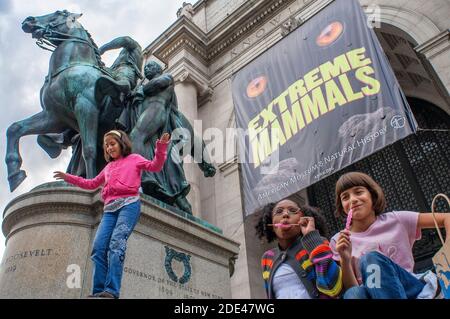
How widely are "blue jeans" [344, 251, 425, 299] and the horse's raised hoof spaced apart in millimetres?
4309

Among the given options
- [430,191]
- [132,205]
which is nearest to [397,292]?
[132,205]

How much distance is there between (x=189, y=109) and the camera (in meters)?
13.5

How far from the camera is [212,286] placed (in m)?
4.33

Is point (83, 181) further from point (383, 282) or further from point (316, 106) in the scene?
point (316, 106)

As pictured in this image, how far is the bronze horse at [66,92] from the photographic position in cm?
487

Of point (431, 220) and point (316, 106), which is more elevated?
point (316, 106)

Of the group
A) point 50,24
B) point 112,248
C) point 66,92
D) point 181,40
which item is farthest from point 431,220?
point 181,40

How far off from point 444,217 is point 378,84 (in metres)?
7.12

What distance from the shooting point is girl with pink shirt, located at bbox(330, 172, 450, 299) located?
1811 mm

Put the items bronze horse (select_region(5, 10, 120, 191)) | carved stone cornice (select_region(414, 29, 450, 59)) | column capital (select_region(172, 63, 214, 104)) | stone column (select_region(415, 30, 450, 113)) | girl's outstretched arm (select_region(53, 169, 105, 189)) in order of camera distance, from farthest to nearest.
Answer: column capital (select_region(172, 63, 214, 104)) → carved stone cornice (select_region(414, 29, 450, 59)) → stone column (select_region(415, 30, 450, 113)) → bronze horse (select_region(5, 10, 120, 191)) → girl's outstretched arm (select_region(53, 169, 105, 189))

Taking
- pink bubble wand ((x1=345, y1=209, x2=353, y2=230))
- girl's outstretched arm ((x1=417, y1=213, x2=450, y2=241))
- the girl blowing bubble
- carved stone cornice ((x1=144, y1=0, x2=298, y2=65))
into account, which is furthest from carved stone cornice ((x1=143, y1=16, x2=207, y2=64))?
girl's outstretched arm ((x1=417, y1=213, x2=450, y2=241))

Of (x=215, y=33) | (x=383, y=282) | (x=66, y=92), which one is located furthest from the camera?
(x=215, y=33)

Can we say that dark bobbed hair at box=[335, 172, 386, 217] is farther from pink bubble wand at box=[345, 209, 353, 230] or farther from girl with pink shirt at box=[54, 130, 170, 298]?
girl with pink shirt at box=[54, 130, 170, 298]

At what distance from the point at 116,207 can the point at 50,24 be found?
12.5 ft
